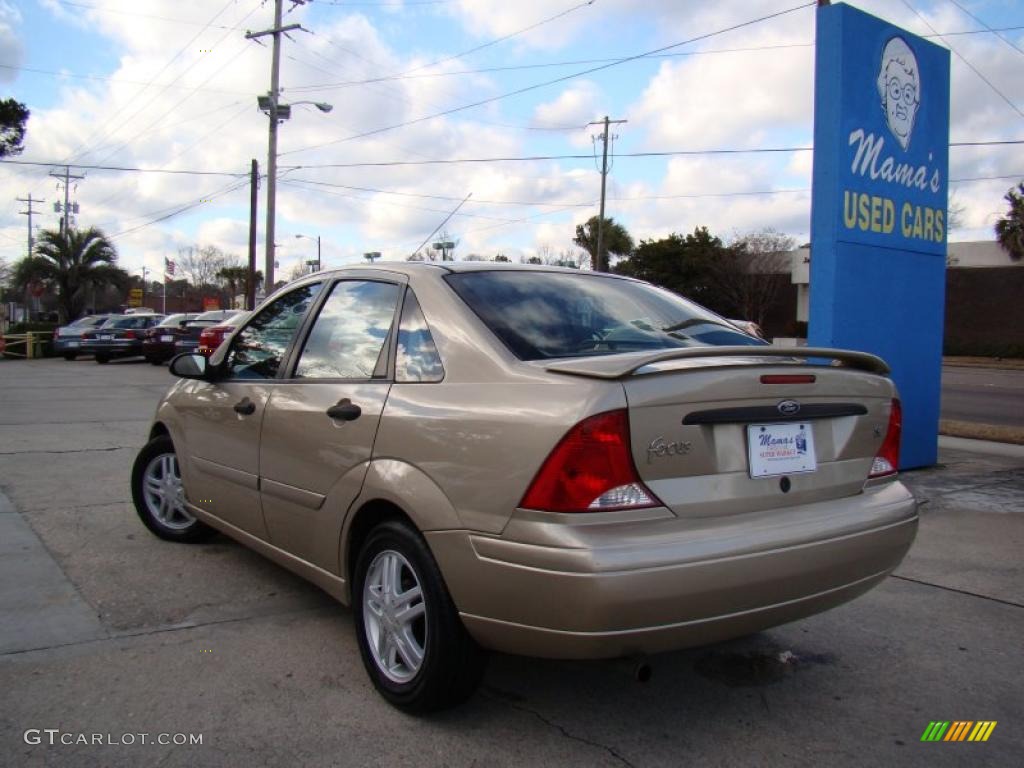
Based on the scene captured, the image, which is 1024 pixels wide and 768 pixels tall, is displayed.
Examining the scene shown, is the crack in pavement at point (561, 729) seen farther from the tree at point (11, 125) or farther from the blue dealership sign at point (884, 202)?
the tree at point (11, 125)

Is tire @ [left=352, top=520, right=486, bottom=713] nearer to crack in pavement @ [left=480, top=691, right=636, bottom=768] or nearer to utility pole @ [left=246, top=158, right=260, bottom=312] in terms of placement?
crack in pavement @ [left=480, top=691, right=636, bottom=768]

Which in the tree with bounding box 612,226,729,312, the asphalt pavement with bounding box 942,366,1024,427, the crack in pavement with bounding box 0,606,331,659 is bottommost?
the crack in pavement with bounding box 0,606,331,659

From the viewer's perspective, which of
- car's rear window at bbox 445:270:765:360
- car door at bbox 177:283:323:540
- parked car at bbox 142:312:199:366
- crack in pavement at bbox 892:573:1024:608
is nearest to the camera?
car's rear window at bbox 445:270:765:360

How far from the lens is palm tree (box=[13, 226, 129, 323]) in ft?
137

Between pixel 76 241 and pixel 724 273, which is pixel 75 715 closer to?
pixel 76 241

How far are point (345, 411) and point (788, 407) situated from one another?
1.65 meters

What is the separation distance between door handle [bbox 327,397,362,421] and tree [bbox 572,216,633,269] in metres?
50.4

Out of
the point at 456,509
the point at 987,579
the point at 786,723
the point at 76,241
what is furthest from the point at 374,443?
the point at 76,241

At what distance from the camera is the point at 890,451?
3.29 meters

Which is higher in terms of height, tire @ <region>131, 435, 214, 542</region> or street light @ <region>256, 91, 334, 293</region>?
street light @ <region>256, 91, 334, 293</region>

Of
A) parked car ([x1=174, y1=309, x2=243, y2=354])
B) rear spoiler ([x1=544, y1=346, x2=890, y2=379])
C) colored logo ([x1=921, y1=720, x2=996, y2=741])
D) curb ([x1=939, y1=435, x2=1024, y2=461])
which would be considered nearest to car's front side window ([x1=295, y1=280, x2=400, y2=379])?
rear spoiler ([x1=544, y1=346, x2=890, y2=379])

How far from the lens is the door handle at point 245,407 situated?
12.9 feet

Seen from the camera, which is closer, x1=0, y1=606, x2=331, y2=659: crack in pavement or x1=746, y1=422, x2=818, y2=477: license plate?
x1=746, y1=422, x2=818, y2=477: license plate

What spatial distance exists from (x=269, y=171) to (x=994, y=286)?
35213 millimetres
